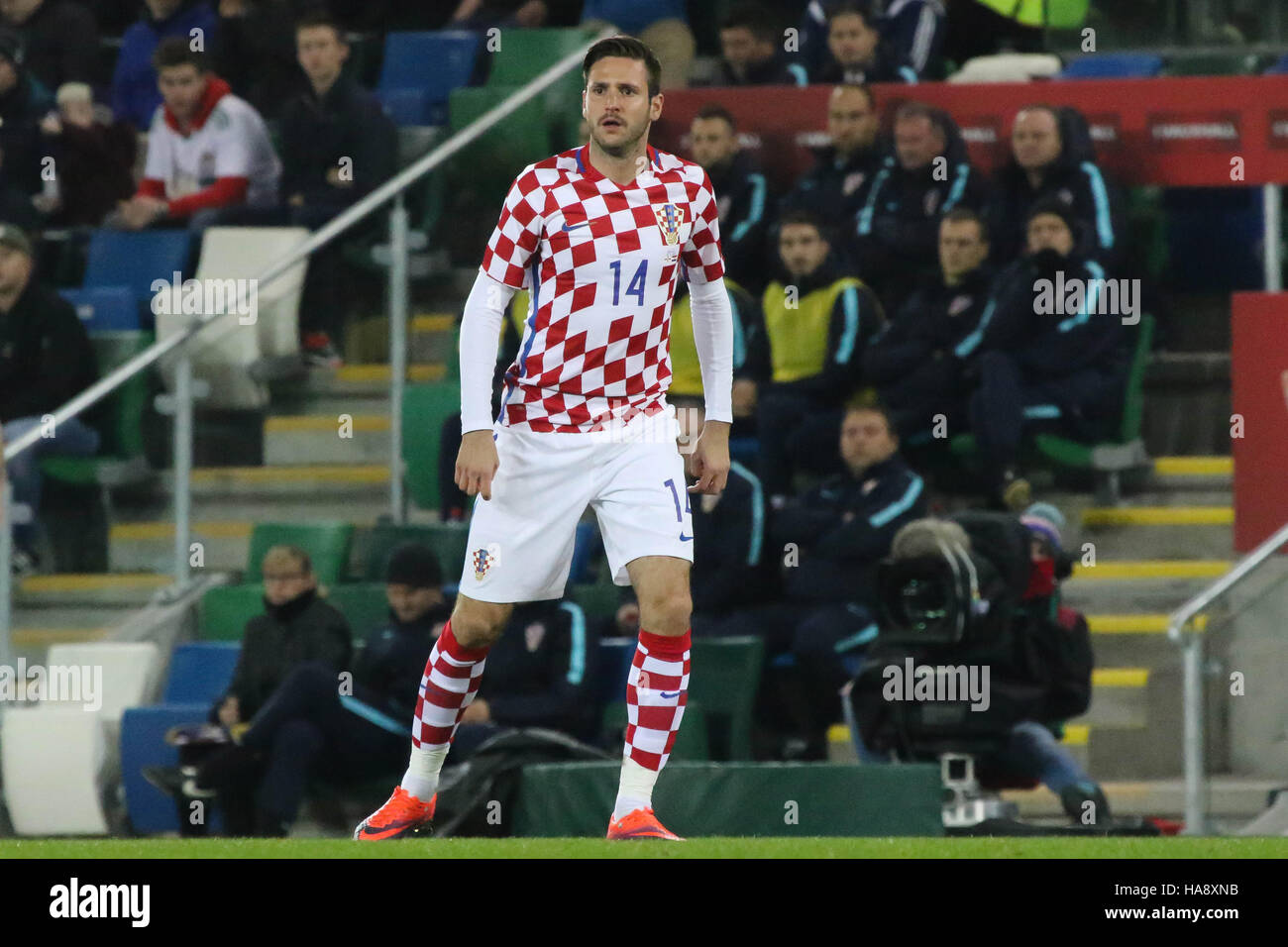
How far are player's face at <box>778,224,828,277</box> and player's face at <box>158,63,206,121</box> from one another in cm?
331

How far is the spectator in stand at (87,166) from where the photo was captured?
12.4 metres

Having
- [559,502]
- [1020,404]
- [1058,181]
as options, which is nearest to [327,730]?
[1020,404]

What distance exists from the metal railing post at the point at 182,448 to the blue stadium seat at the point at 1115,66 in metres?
4.45

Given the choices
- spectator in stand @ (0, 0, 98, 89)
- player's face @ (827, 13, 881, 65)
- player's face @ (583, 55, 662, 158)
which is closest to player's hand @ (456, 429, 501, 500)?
player's face @ (583, 55, 662, 158)

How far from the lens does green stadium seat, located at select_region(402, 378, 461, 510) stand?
→ 34.3 ft

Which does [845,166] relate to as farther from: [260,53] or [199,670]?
[199,670]

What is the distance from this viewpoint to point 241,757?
9.40 m

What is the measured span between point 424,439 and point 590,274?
4.30 m

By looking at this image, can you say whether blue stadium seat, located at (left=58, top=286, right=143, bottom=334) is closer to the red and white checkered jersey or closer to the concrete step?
the concrete step

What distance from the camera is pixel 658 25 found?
12125 millimetres

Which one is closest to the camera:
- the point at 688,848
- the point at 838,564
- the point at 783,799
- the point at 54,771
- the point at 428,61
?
the point at 688,848
